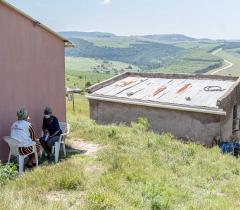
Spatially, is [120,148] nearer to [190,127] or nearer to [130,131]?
[130,131]

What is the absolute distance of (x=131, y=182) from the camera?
795 cm

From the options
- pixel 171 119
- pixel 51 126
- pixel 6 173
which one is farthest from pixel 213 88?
pixel 6 173

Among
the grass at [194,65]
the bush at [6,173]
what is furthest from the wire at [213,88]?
the grass at [194,65]

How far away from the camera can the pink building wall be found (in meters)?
9.31

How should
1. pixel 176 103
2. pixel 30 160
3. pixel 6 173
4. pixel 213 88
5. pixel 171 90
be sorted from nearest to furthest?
1. pixel 6 173
2. pixel 30 160
3. pixel 176 103
4. pixel 213 88
5. pixel 171 90

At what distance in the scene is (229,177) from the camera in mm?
10109

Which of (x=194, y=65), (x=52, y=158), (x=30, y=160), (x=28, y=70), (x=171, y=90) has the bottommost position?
(x=52, y=158)

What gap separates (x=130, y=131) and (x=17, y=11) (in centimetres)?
645

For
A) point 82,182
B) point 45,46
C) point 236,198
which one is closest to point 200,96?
point 45,46

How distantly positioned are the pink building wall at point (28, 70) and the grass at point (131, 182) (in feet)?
5.94

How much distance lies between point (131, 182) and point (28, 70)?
4.34 metres

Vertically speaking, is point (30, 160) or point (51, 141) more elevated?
point (51, 141)

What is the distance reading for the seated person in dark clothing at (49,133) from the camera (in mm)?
10055

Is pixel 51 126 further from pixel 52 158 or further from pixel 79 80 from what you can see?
pixel 79 80
